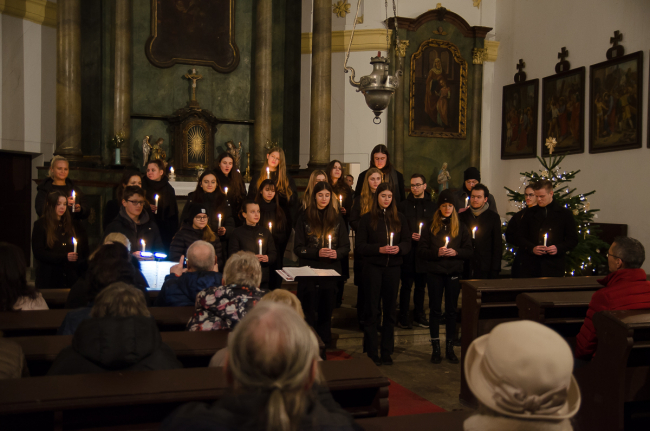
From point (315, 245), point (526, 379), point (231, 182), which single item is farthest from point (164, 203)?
point (526, 379)

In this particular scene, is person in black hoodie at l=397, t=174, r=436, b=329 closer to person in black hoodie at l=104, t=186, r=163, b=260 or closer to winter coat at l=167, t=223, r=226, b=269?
winter coat at l=167, t=223, r=226, b=269

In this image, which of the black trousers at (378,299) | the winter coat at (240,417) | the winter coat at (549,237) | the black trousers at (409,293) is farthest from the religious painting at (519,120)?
the winter coat at (240,417)

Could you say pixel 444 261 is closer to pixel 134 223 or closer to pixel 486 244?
pixel 486 244

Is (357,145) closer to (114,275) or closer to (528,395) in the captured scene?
(114,275)

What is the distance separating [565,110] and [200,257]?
10977 mm

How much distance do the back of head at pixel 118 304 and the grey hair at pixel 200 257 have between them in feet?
4.42

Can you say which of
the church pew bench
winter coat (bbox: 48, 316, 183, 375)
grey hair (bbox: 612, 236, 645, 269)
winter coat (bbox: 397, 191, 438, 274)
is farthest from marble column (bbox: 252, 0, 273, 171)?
winter coat (bbox: 48, 316, 183, 375)

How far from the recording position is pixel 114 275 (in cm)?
377

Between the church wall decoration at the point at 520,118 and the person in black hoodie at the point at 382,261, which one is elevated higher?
the church wall decoration at the point at 520,118

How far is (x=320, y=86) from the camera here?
1217cm

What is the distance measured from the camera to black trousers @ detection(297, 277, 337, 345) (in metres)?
5.84

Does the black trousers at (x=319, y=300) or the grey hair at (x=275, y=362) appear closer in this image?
the grey hair at (x=275, y=362)

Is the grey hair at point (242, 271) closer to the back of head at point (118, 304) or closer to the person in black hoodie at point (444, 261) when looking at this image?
the back of head at point (118, 304)

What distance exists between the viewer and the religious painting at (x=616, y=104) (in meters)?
10.9
